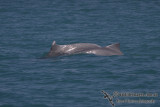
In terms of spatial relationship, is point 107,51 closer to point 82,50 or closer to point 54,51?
point 82,50

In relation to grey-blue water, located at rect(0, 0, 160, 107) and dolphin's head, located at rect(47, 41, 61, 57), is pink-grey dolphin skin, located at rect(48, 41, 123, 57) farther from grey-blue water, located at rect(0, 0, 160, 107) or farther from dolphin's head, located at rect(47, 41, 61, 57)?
grey-blue water, located at rect(0, 0, 160, 107)

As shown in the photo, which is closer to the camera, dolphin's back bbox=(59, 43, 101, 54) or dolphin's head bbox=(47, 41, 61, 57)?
dolphin's head bbox=(47, 41, 61, 57)

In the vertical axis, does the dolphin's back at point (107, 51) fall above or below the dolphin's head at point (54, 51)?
below

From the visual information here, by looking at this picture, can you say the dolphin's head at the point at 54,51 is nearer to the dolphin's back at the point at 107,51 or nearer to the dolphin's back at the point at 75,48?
the dolphin's back at the point at 75,48

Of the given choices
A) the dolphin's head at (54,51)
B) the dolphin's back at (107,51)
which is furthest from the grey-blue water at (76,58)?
the dolphin's head at (54,51)

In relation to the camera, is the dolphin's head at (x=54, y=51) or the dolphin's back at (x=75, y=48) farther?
the dolphin's back at (x=75, y=48)

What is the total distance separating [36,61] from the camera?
20688 millimetres

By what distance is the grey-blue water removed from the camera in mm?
15672

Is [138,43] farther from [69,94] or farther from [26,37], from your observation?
[69,94]

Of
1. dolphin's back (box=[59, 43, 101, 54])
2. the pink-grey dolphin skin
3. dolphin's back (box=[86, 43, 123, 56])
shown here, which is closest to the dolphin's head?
the pink-grey dolphin skin

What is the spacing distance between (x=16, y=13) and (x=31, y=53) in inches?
705

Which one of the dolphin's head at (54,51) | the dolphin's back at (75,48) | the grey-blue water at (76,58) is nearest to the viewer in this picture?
the grey-blue water at (76,58)

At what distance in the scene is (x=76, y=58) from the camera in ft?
69.2

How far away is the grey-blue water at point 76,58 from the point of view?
51.4ft
